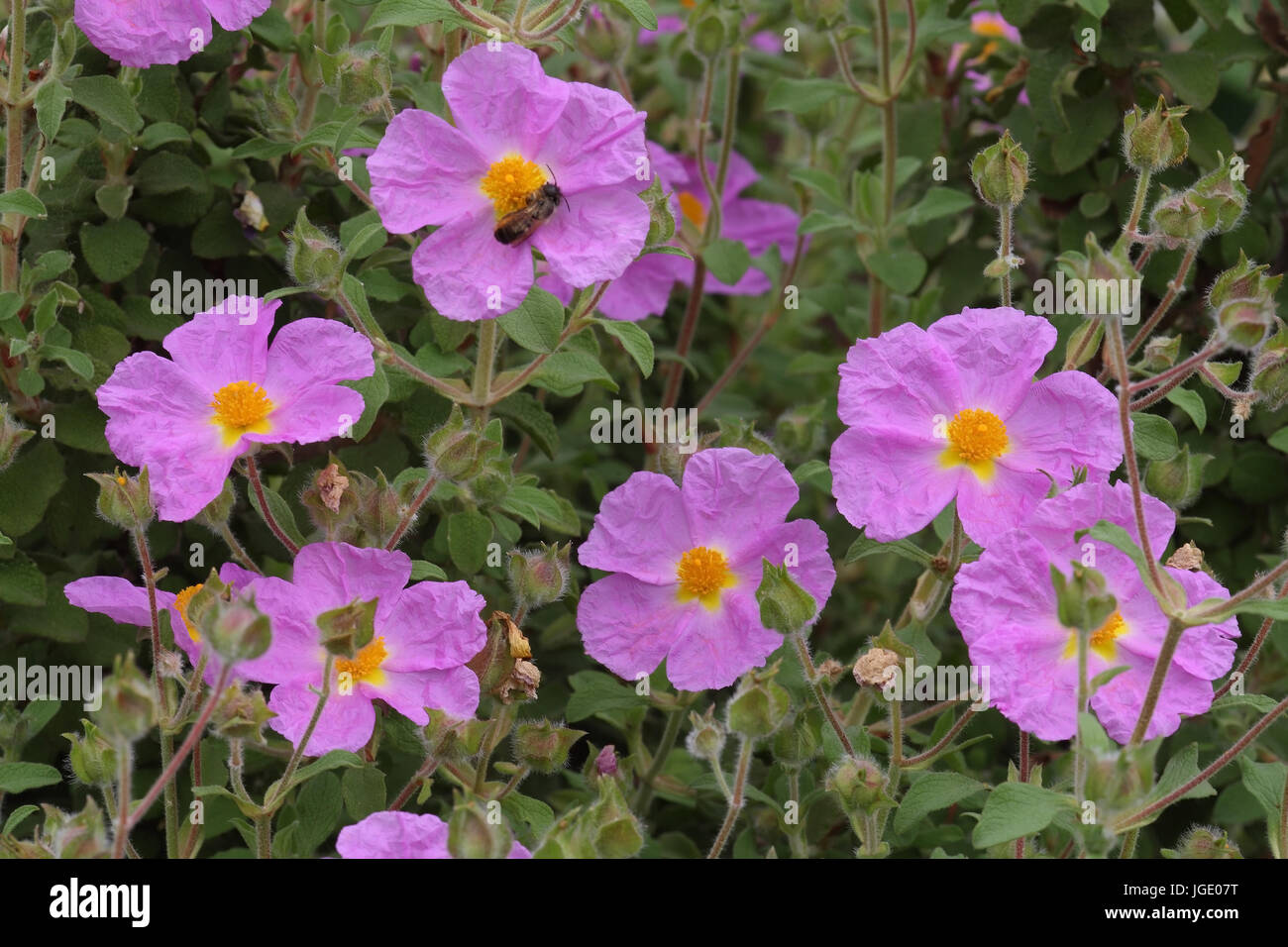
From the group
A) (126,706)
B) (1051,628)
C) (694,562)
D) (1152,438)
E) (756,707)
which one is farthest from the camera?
(694,562)

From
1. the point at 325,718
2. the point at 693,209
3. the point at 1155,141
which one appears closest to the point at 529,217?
the point at 325,718

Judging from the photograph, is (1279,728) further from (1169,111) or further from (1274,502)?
(1169,111)

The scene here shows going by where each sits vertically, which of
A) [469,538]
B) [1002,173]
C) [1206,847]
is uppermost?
[1002,173]

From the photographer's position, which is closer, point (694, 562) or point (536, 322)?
point (536, 322)

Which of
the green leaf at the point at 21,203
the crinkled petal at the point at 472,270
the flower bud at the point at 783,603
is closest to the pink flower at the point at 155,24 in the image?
the green leaf at the point at 21,203

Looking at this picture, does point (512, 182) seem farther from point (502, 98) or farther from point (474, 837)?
point (474, 837)

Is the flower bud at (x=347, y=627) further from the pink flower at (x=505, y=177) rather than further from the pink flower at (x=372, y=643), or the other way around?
the pink flower at (x=505, y=177)
